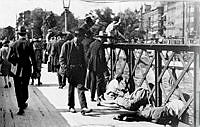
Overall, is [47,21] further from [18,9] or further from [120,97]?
[120,97]

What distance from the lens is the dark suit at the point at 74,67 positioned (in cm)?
137

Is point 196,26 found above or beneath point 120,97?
above

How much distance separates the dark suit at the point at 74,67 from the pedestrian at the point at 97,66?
0.04m

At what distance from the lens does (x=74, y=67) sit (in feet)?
4.51

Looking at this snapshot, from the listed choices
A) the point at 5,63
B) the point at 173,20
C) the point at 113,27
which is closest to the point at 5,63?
the point at 5,63

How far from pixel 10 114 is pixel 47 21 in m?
0.35

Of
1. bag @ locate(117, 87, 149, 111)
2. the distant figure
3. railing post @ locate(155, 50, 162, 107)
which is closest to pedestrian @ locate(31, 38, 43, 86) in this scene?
the distant figure

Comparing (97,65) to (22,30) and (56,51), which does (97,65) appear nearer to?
(56,51)

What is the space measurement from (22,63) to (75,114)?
27cm

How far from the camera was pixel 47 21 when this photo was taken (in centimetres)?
131

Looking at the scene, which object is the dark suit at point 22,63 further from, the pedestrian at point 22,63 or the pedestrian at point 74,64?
the pedestrian at point 74,64

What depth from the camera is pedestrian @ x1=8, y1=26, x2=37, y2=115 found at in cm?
129

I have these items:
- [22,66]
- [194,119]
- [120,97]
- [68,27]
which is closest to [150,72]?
[120,97]

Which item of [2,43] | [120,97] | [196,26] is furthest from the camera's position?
[120,97]
